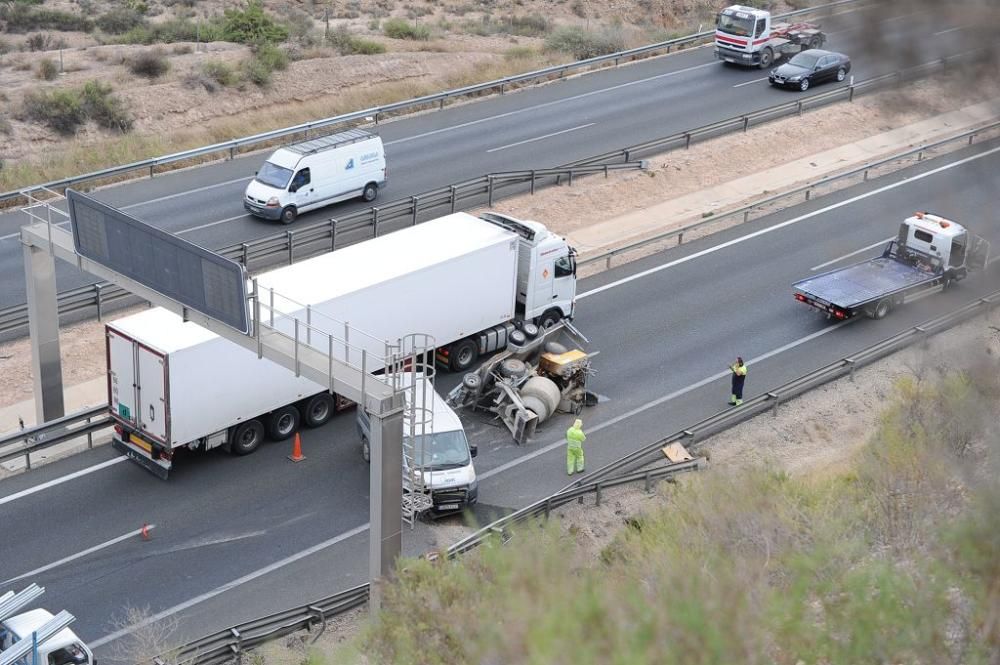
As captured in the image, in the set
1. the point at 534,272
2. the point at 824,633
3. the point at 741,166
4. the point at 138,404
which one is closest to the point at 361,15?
the point at 741,166

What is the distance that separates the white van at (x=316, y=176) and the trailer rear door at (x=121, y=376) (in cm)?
1226

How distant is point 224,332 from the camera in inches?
821

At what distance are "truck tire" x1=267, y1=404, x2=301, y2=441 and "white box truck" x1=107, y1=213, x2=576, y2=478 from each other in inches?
1.1

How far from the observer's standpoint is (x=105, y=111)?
43.8 m

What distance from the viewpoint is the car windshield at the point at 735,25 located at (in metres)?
49.5

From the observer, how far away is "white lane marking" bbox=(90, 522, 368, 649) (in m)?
20.2

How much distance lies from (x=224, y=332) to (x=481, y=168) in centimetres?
2049

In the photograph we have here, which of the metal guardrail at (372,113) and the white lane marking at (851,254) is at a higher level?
the metal guardrail at (372,113)

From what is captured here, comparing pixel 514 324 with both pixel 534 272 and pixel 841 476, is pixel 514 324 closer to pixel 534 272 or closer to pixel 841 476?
pixel 534 272

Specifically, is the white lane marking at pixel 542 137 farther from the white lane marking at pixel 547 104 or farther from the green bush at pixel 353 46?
the green bush at pixel 353 46

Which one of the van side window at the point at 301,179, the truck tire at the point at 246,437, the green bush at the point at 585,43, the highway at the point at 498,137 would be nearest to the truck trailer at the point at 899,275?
the highway at the point at 498,137

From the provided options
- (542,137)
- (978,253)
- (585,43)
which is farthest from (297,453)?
(585,43)

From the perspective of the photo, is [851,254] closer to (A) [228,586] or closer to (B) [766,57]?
(B) [766,57]

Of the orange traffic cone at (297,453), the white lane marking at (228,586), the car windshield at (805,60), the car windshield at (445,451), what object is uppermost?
the car windshield at (805,60)
